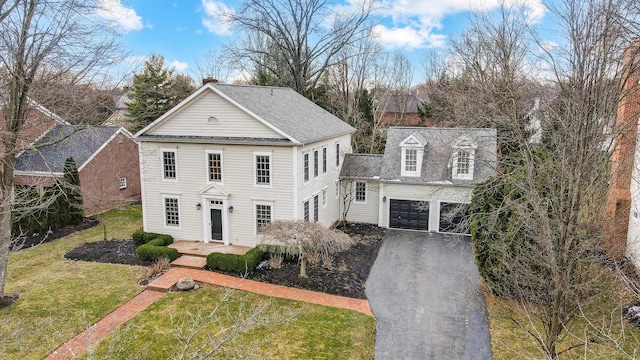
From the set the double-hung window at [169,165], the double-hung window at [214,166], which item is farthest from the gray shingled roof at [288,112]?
the double-hung window at [169,165]

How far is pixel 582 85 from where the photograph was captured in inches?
352

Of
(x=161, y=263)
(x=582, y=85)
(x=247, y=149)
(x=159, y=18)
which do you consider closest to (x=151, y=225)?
(x=161, y=263)

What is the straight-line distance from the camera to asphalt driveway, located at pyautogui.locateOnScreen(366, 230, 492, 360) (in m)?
11.2

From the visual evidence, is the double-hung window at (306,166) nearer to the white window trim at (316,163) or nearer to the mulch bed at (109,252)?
the white window trim at (316,163)

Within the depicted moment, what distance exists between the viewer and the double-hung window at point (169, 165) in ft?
61.4

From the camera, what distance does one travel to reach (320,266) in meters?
16.6

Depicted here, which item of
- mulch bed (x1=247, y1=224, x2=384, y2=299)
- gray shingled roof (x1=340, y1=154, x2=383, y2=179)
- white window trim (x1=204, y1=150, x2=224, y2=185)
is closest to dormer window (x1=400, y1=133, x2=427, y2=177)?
gray shingled roof (x1=340, y1=154, x2=383, y2=179)

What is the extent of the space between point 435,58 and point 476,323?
1349 inches

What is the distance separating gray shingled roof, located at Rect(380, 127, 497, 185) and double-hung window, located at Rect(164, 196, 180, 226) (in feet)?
35.4

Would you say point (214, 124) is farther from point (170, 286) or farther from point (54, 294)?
point (54, 294)

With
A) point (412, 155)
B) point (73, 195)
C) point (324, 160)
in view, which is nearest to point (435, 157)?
point (412, 155)

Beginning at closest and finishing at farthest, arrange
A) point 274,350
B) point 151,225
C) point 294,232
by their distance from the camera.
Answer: point 274,350, point 294,232, point 151,225

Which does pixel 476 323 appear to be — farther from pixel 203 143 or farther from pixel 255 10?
pixel 255 10

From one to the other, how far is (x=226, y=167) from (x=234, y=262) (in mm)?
4503
